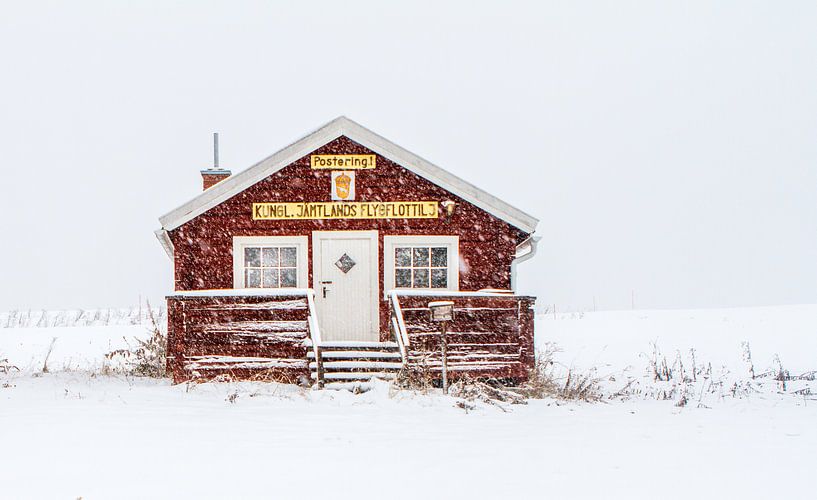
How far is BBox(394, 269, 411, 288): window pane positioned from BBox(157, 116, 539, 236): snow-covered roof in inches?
64.4

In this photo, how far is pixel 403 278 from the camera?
1475cm

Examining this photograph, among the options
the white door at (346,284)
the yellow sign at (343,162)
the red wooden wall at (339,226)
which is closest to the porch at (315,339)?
the white door at (346,284)

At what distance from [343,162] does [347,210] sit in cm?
85

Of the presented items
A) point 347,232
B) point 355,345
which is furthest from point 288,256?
point 355,345

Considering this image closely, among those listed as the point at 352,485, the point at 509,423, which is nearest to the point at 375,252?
the point at 509,423

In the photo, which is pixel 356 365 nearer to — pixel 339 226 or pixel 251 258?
pixel 339 226

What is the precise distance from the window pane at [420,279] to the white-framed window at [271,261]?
6.15ft

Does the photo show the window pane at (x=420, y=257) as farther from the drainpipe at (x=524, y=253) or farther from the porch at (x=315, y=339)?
the drainpipe at (x=524, y=253)

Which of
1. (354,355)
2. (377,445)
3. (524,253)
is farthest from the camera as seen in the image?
(524,253)

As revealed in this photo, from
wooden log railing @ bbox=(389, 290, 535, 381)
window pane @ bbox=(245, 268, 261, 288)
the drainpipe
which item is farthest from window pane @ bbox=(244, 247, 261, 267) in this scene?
the drainpipe

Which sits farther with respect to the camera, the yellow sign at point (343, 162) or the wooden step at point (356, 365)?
the yellow sign at point (343, 162)

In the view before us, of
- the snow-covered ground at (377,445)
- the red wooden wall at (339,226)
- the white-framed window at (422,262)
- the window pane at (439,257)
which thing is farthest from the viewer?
the window pane at (439,257)

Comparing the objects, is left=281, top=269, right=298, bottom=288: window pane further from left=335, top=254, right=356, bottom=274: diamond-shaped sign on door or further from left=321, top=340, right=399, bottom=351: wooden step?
left=321, top=340, right=399, bottom=351: wooden step

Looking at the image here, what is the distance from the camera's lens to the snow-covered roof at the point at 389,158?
47.8 ft
